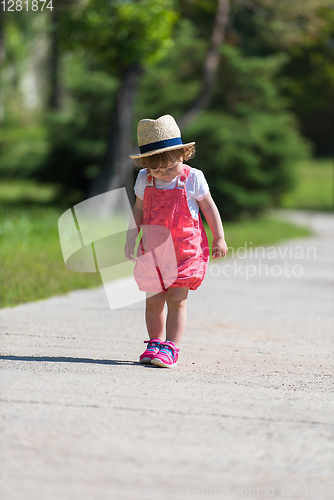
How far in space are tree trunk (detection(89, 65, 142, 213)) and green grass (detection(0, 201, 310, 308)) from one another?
193 cm

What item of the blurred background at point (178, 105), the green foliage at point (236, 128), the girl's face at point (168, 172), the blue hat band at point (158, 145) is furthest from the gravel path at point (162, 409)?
the green foliage at point (236, 128)

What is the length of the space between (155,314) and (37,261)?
13.8 ft

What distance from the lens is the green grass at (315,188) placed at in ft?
86.7

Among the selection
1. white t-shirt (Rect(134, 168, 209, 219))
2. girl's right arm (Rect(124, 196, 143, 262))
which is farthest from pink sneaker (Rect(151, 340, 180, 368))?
white t-shirt (Rect(134, 168, 209, 219))

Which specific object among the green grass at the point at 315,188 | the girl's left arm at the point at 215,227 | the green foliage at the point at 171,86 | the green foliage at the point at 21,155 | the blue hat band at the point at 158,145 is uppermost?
the green foliage at the point at 171,86

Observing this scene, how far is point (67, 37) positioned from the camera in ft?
42.9

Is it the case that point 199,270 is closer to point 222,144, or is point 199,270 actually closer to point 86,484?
point 86,484

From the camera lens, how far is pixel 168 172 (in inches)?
159

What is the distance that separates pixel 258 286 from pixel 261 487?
224 inches

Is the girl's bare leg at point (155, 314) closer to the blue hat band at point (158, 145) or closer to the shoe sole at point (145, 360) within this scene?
the shoe sole at point (145, 360)

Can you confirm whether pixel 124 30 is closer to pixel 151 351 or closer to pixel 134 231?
pixel 134 231

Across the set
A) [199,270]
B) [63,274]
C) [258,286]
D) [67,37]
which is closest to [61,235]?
[63,274]

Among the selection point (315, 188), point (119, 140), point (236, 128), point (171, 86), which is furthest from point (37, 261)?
point (315, 188)

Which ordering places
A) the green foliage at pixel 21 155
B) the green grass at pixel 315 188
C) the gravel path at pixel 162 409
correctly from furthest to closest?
the green grass at pixel 315 188, the green foliage at pixel 21 155, the gravel path at pixel 162 409
